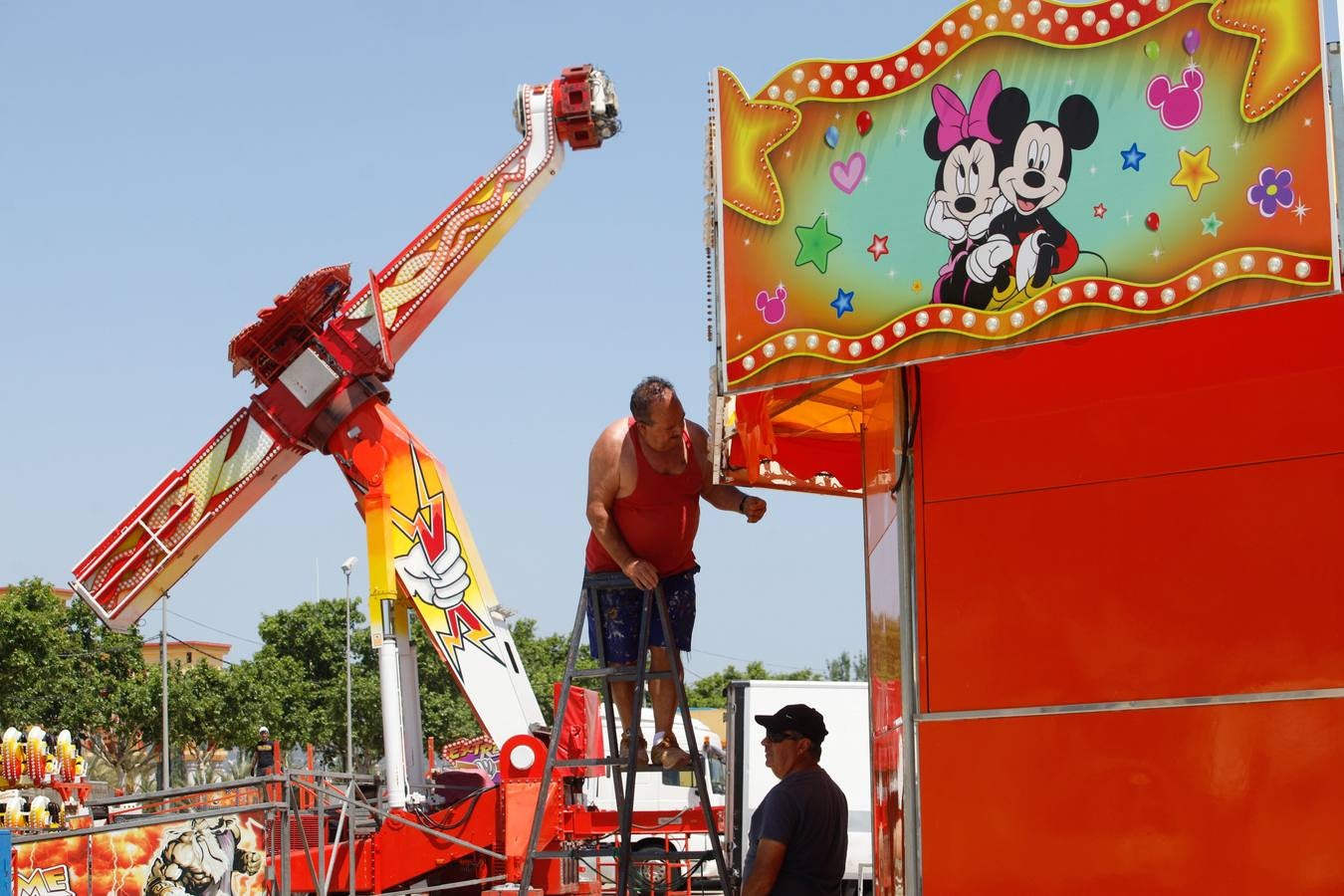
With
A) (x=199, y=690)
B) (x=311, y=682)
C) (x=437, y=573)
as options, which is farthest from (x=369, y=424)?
(x=311, y=682)

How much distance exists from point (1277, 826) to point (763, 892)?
6.45 feet

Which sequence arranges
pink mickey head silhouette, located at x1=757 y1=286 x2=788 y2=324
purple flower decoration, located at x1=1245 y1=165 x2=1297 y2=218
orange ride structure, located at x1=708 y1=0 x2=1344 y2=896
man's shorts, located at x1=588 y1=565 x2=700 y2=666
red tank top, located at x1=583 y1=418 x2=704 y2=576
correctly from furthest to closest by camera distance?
1. man's shorts, located at x1=588 y1=565 x2=700 y2=666
2. red tank top, located at x1=583 y1=418 x2=704 y2=576
3. pink mickey head silhouette, located at x1=757 y1=286 x2=788 y2=324
4. orange ride structure, located at x1=708 y1=0 x2=1344 y2=896
5. purple flower decoration, located at x1=1245 y1=165 x2=1297 y2=218

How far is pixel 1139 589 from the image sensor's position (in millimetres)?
5562

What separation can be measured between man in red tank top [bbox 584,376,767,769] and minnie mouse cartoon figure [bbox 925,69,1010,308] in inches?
84.8

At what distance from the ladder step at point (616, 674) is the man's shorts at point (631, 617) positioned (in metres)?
0.08

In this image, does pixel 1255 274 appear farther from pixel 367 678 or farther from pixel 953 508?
pixel 367 678

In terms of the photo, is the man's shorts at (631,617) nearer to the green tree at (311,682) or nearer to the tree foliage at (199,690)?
the tree foliage at (199,690)

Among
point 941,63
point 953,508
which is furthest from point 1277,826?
point 941,63

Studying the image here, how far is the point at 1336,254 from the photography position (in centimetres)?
436

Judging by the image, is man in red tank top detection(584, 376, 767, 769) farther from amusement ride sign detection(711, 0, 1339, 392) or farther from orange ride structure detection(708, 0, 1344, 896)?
amusement ride sign detection(711, 0, 1339, 392)

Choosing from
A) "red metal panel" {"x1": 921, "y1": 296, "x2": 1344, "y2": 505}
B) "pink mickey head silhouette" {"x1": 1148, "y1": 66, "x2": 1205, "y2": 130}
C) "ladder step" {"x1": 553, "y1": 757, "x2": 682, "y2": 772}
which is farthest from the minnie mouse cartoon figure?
"ladder step" {"x1": 553, "y1": 757, "x2": 682, "y2": 772}

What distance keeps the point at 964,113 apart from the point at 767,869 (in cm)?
301

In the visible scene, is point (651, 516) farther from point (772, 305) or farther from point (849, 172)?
point (849, 172)

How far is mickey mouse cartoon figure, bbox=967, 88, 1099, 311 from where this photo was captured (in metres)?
4.81
